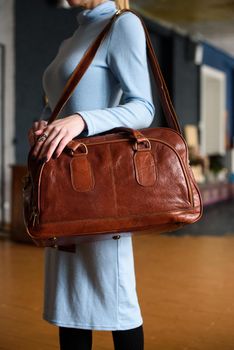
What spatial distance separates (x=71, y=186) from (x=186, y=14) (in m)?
8.19

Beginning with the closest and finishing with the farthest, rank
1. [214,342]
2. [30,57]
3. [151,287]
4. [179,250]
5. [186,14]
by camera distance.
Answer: [214,342] < [151,287] < [179,250] < [30,57] < [186,14]

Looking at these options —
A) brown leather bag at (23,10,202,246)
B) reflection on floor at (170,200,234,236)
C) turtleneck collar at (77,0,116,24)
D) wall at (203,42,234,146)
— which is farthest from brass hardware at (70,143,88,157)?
wall at (203,42,234,146)

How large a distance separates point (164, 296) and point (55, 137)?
217 centimetres

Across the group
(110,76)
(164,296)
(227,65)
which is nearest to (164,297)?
(164,296)

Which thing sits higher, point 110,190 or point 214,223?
point 110,190

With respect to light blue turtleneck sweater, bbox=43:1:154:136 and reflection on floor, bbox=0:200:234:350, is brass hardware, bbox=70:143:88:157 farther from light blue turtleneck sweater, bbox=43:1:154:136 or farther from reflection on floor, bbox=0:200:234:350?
reflection on floor, bbox=0:200:234:350

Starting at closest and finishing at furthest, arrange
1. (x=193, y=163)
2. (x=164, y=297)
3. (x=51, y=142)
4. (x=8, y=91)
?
(x=51, y=142), (x=164, y=297), (x=8, y=91), (x=193, y=163)

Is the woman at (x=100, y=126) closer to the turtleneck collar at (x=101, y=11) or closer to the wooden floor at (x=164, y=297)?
the turtleneck collar at (x=101, y=11)

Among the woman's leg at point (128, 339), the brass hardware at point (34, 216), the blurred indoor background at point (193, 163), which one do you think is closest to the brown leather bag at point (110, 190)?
the brass hardware at point (34, 216)

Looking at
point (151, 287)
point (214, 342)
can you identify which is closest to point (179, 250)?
point (151, 287)

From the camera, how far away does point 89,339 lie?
1223 millimetres

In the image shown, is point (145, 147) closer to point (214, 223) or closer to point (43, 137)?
point (43, 137)

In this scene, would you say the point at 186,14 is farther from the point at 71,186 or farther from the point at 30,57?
the point at 71,186

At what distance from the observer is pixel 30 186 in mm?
1074
